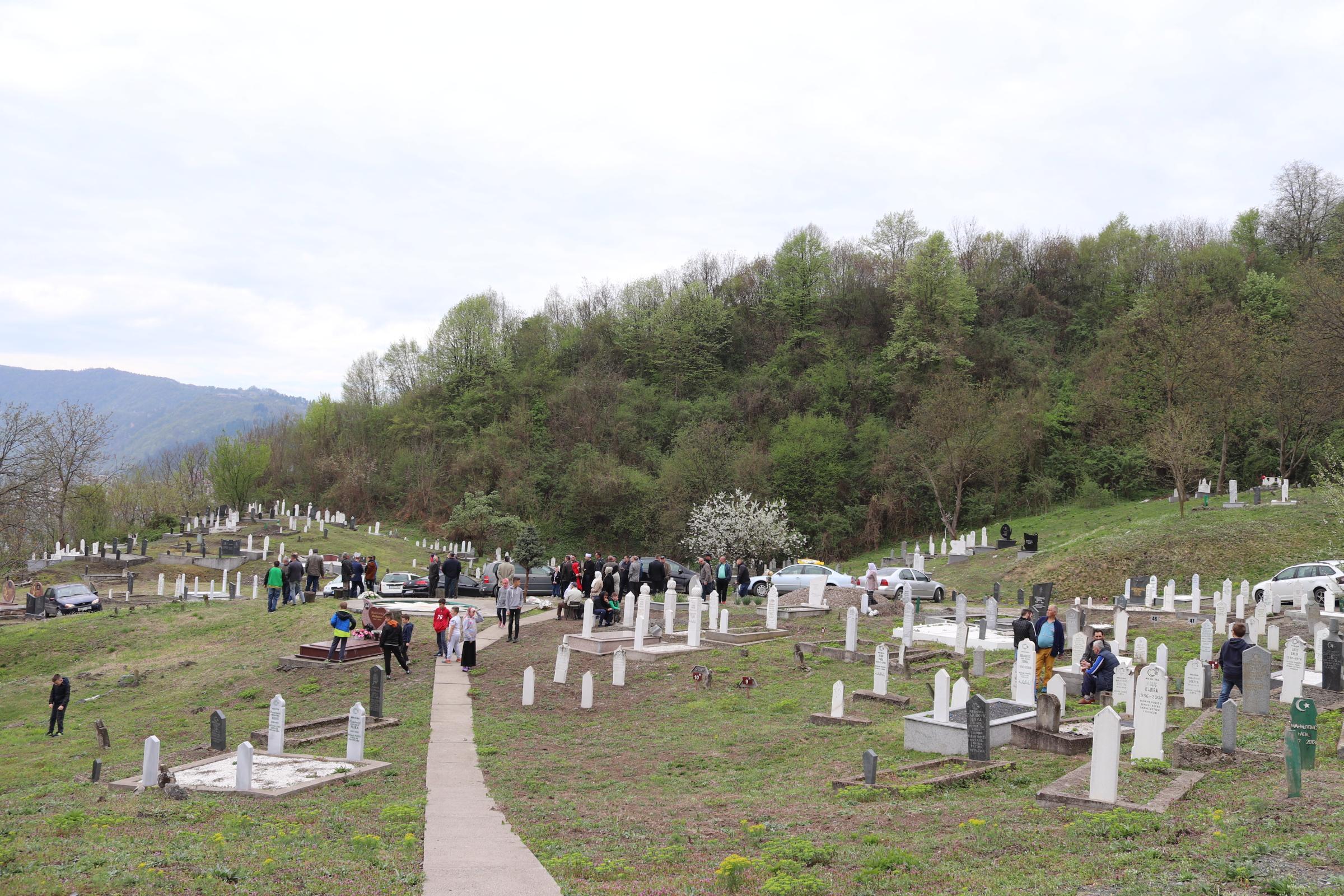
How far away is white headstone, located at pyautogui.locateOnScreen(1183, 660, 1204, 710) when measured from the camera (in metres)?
14.3

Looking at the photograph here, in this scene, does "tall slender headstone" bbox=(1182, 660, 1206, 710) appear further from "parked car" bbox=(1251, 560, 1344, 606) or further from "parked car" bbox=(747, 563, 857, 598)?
"parked car" bbox=(747, 563, 857, 598)

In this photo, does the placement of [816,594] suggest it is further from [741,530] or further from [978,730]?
[741,530]

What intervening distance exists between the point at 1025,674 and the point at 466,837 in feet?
31.5

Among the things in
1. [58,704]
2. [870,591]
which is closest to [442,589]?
[870,591]

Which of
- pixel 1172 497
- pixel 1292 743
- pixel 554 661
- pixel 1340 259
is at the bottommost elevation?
pixel 554 661

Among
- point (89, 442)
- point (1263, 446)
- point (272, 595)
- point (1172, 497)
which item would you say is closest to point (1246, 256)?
point (1263, 446)

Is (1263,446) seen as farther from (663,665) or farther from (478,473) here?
(478,473)

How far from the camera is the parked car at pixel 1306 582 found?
2588 cm

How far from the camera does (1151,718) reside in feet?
37.1

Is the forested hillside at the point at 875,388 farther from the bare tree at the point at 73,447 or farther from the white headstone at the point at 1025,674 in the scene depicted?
the white headstone at the point at 1025,674

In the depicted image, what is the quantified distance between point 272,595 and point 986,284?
202 feet

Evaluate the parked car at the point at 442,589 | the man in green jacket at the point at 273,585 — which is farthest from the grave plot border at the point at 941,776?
the man in green jacket at the point at 273,585

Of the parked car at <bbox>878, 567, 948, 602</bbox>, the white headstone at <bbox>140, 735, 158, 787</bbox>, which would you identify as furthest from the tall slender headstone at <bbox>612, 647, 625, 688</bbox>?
the parked car at <bbox>878, 567, 948, 602</bbox>

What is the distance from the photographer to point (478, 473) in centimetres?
7006
